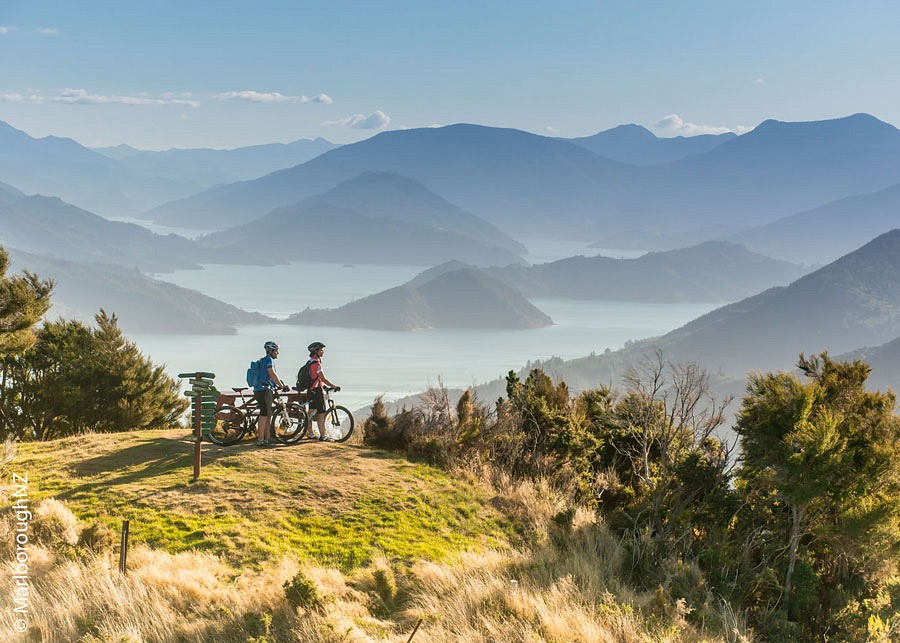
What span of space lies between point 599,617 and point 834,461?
5348mm

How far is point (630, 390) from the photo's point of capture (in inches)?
597

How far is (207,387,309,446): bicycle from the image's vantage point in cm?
1373

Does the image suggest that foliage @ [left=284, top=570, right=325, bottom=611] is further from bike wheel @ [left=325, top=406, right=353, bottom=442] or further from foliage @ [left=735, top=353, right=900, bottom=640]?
bike wheel @ [left=325, top=406, right=353, bottom=442]

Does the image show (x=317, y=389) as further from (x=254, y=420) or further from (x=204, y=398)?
(x=204, y=398)

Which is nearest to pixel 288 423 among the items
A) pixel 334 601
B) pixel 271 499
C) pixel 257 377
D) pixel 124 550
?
pixel 257 377

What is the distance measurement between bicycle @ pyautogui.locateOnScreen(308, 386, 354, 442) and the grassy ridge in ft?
1.83

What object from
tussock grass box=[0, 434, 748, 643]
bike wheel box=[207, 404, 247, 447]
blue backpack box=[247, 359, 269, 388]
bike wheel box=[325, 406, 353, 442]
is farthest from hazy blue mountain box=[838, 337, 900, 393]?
tussock grass box=[0, 434, 748, 643]

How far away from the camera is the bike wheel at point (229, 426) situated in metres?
13.7

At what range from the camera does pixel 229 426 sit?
14.0m

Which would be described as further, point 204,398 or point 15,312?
point 15,312

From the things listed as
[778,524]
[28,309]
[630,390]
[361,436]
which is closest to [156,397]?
[28,309]

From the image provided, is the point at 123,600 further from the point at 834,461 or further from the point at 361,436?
the point at 834,461

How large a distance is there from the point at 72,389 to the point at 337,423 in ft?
49.3

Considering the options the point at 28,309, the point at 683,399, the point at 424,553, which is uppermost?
the point at 28,309
